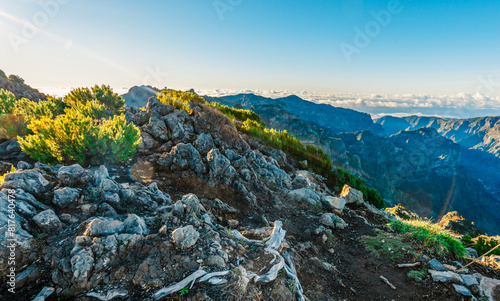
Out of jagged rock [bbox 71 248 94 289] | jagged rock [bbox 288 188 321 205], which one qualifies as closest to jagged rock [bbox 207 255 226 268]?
jagged rock [bbox 71 248 94 289]

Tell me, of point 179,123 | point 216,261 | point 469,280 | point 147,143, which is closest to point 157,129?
point 179,123

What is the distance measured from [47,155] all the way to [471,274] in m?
17.6

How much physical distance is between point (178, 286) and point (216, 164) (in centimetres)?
869

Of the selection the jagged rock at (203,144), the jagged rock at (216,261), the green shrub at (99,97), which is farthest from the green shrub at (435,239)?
the green shrub at (99,97)

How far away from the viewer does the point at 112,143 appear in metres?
9.88

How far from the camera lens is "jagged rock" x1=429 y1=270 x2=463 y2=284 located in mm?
6074

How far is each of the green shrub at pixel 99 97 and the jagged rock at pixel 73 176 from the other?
19.5m

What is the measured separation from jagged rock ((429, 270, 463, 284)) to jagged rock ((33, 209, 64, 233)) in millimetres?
11012

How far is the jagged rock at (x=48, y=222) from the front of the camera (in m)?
4.75

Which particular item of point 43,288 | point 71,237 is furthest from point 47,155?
point 43,288

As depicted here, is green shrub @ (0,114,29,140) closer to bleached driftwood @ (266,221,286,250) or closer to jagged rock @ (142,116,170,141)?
jagged rock @ (142,116,170,141)

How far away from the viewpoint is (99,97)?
23.9 metres

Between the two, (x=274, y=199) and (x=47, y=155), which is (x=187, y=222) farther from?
(x=47, y=155)

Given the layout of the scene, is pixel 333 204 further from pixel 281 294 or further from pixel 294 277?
pixel 281 294
